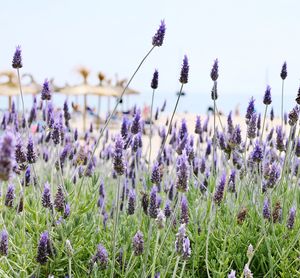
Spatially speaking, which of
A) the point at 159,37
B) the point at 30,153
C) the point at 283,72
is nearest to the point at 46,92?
the point at 30,153

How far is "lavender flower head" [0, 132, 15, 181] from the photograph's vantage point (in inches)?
46.4

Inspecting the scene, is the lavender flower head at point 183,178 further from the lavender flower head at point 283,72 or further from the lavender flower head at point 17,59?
the lavender flower head at point 283,72

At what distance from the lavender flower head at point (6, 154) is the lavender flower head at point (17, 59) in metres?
1.46

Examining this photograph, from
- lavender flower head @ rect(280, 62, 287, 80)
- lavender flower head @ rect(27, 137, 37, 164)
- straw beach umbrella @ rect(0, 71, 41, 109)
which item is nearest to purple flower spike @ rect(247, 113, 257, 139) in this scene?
lavender flower head @ rect(280, 62, 287, 80)

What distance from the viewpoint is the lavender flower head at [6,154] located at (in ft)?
3.87

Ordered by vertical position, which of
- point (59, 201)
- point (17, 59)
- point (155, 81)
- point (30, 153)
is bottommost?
point (59, 201)

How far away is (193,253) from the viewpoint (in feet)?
9.36

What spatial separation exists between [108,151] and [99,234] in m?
1.83

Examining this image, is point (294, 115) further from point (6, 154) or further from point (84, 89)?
point (84, 89)

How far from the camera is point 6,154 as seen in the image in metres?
1.19

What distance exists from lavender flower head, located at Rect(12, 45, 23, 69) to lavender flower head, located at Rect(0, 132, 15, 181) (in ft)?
4.81

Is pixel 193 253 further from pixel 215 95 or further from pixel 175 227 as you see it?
pixel 215 95

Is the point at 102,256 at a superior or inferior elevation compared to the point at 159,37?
inferior

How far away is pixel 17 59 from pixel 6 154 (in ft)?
4.89
